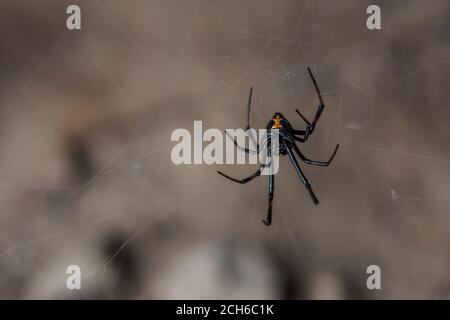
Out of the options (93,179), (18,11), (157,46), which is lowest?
(93,179)

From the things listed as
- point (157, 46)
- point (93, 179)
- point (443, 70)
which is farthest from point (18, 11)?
point (443, 70)

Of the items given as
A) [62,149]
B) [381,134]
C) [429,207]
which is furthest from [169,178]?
[429,207]

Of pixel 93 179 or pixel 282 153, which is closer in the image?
pixel 282 153

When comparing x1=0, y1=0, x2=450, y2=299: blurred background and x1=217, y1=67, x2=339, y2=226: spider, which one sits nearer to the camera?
x1=217, y1=67, x2=339, y2=226: spider

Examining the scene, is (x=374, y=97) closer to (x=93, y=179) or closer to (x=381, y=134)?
(x=381, y=134)

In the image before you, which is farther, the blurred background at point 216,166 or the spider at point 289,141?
the blurred background at point 216,166

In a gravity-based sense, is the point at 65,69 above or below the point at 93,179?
above

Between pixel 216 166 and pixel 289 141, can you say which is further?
pixel 216 166
